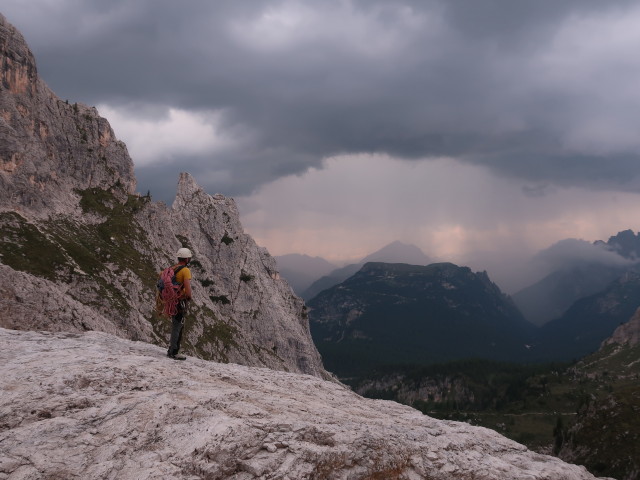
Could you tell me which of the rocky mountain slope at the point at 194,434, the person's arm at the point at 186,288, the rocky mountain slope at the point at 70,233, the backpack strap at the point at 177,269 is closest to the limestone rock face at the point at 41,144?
the rocky mountain slope at the point at 70,233

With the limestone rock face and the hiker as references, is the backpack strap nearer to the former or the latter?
the hiker

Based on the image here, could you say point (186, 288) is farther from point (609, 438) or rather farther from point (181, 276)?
point (609, 438)

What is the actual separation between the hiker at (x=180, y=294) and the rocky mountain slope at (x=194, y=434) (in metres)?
2.74

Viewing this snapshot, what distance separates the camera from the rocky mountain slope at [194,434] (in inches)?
477

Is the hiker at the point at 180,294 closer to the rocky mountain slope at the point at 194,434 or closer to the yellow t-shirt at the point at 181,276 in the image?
the yellow t-shirt at the point at 181,276

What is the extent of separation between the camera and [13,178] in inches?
5413

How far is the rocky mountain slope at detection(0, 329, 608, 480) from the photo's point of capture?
12125mm

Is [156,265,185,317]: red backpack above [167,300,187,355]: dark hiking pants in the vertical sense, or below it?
above

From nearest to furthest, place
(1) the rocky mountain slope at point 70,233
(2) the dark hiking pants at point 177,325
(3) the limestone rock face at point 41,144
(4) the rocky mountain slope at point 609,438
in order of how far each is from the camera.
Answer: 1. (2) the dark hiking pants at point 177,325
2. (1) the rocky mountain slope at point 70,233
3. (4) the rocky mountain slope at point 609,438
4. (3) the limestone rock face at point 41,144

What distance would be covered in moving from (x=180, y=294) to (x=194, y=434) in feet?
29.1

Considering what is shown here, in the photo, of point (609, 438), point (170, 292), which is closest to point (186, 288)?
point (170, 292)

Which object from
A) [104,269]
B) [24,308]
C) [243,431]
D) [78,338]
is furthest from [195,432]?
[104,269]

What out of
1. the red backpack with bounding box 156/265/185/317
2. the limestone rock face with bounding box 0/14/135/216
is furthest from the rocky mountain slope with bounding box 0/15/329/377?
the red backpack with bounding box 156/265/185/317

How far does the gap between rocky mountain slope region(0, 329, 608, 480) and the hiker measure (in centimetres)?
274
